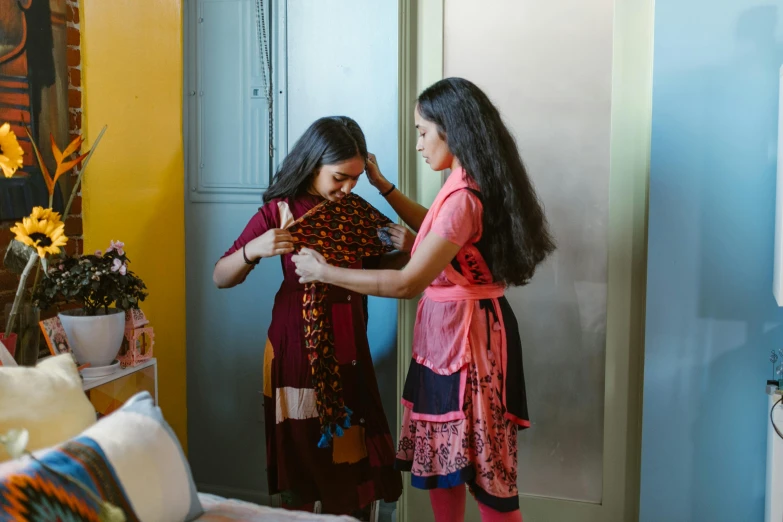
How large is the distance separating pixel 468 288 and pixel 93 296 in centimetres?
103

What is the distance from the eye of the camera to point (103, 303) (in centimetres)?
198

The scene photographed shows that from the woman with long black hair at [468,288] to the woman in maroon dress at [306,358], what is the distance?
231mm

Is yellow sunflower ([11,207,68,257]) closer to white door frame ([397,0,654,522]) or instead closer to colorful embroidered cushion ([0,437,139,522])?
colorful embroidered cushion ([0,437,139,522])

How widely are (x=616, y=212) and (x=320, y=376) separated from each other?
3.68 feet

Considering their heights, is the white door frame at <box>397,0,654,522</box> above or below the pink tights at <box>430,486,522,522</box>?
above

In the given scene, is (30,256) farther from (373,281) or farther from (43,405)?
(373,281)

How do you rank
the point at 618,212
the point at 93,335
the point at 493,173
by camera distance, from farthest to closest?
the point at 618,212 → the point at 93,335 → the point at 493,173

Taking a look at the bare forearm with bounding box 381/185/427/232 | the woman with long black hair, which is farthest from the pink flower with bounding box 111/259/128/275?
the bare forearm with bounding box 381/185/427/232

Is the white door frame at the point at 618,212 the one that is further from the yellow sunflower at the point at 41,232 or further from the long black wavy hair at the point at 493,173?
the yellow sunflower at the point at 41,232

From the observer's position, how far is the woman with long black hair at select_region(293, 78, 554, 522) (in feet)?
5.93

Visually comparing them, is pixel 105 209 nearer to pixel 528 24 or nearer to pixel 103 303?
pixel 103 303

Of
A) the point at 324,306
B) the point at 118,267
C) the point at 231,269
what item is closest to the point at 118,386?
the point at 118,267

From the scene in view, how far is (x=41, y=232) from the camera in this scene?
66.9 inches

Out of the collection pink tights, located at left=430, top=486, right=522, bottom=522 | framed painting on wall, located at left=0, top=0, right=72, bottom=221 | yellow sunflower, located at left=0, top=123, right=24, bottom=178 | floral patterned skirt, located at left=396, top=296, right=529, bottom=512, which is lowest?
pink tights, located at left=430, top=486, right=522, bottom=522
